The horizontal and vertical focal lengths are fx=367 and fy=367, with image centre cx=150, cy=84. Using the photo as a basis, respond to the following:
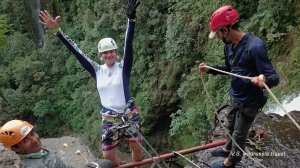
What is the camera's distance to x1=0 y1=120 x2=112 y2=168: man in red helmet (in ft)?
10.1

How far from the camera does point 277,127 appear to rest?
5.51 metres

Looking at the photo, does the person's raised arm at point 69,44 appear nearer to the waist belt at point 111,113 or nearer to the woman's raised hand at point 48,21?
the woman's raised hand at point 48,21

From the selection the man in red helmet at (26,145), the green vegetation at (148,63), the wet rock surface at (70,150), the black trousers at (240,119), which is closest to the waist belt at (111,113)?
the black trousers at (240,119)

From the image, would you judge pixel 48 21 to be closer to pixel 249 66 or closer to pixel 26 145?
pixel 26 145

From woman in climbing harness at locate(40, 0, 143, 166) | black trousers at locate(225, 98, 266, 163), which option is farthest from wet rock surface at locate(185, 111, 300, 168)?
woman in climbing harness at locate(40, 0, 143, 166)

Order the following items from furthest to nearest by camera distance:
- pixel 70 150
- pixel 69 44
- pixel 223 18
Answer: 1. pixel 70 150
2. pixel 69 44
3. pixel 223 18

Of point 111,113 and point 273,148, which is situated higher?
point 111,113

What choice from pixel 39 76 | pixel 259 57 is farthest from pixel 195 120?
pixel 39 76

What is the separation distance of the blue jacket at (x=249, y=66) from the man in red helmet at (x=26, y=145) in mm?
1881

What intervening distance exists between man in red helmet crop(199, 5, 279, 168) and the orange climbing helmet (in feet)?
6.44

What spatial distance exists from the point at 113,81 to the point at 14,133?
1.53m

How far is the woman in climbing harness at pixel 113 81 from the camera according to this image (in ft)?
14.3

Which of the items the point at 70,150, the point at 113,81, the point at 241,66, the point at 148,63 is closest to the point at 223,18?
the point at 241,66

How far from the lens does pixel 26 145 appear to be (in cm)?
311
